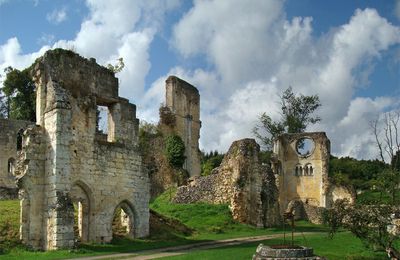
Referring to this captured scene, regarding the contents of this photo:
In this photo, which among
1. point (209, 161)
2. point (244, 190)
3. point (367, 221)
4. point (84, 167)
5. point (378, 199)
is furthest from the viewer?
point (209, 161)

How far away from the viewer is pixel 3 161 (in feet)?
141

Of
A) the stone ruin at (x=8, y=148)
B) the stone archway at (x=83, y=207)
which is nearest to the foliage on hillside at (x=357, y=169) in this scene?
the stone ruin at (x=8, y=148)

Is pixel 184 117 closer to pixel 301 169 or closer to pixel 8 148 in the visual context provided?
pixel 301 169

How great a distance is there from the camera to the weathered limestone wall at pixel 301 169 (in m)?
58.0

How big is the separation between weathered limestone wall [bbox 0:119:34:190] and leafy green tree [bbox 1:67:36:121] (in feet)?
28.6

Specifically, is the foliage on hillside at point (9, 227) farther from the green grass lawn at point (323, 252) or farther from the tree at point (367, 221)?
the tree at point (367, 221)

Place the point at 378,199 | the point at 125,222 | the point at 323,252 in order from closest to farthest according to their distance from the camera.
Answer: the point at 323,252, the point at 378,199, the point at 125,222

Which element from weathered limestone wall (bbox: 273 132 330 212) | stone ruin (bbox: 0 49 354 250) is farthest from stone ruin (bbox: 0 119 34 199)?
weathered limestone wall (bbox: 273 132 330 212)

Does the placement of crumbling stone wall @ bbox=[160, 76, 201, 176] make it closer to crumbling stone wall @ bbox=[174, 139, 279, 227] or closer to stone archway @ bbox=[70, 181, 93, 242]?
crumbling stone wall @ bbox=[174, 139, 279, 227]

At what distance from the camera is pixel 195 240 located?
25.6 meters

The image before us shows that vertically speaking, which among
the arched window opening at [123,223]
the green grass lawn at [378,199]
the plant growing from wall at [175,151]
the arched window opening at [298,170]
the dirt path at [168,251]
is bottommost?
the dirt path at [168,251]

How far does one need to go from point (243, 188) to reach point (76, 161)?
1474 centimetres

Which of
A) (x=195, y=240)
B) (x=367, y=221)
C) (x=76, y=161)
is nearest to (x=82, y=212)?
(x=76, y=161)

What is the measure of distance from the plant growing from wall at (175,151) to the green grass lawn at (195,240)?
49.4ft
